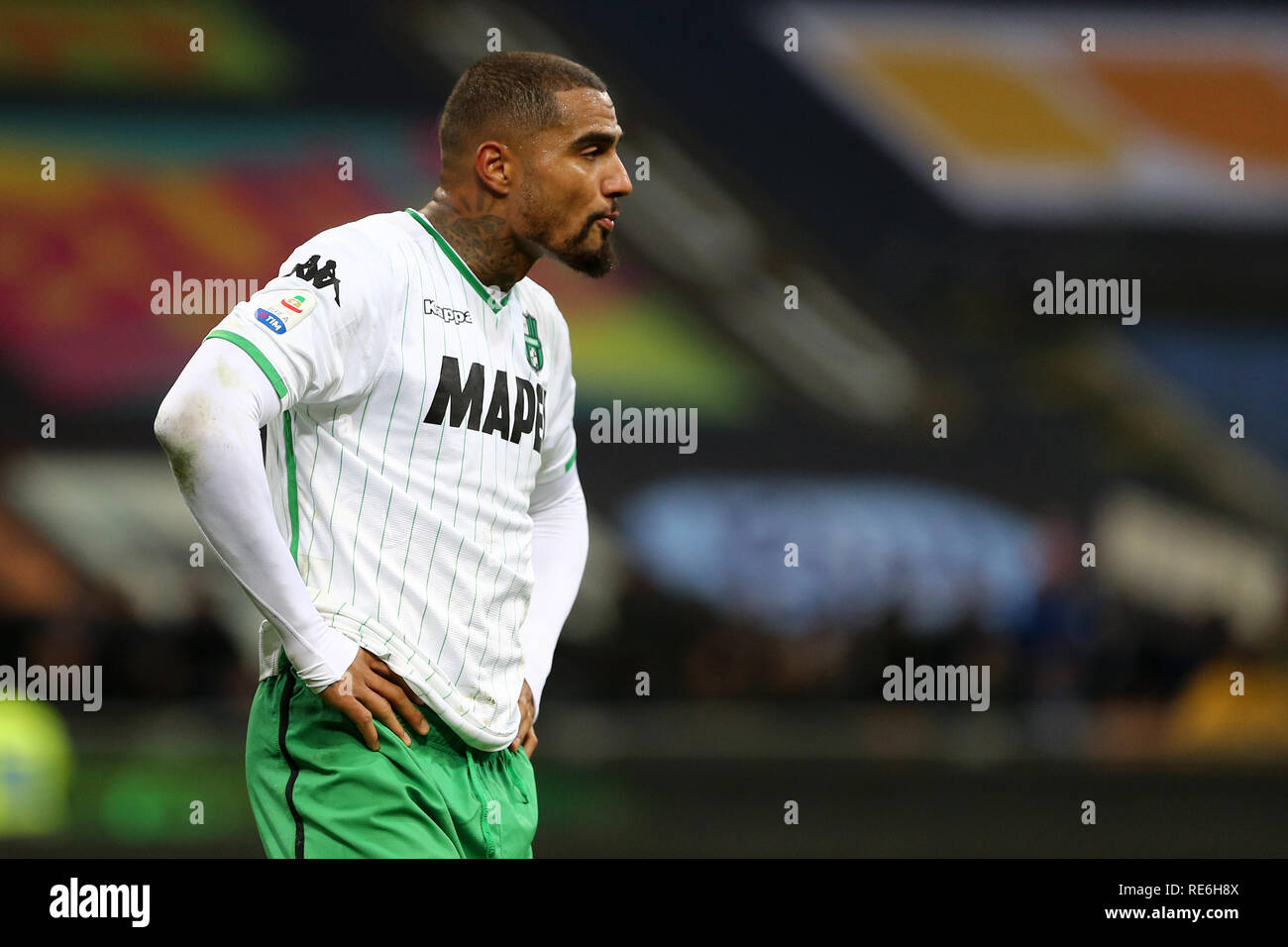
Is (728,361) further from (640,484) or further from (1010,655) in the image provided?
(1010,655)

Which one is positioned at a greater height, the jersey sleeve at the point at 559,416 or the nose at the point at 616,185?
the nose at the point at 616,185

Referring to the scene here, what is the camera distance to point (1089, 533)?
42.8 feet

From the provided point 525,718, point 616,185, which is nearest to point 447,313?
point 616,185

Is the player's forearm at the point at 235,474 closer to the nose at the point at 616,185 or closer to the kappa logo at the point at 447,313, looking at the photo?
the kappa logo at the point at 447,313

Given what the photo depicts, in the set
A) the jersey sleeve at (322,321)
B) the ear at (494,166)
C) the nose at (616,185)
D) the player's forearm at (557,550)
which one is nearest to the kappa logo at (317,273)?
the jersey sleeve at (322,321)

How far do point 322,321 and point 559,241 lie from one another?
0.58 m

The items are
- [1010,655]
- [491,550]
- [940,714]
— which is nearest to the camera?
[491,550]

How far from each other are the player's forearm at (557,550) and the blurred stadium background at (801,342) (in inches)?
275

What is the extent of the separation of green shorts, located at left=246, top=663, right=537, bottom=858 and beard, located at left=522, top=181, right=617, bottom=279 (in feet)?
3.12

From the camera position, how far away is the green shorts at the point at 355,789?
2.54 meters

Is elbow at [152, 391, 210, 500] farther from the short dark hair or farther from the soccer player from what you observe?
the short dark hair

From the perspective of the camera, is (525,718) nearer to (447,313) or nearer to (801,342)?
(447,313)

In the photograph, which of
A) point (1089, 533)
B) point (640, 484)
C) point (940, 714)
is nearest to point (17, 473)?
point (640, 484)

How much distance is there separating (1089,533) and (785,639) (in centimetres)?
322
